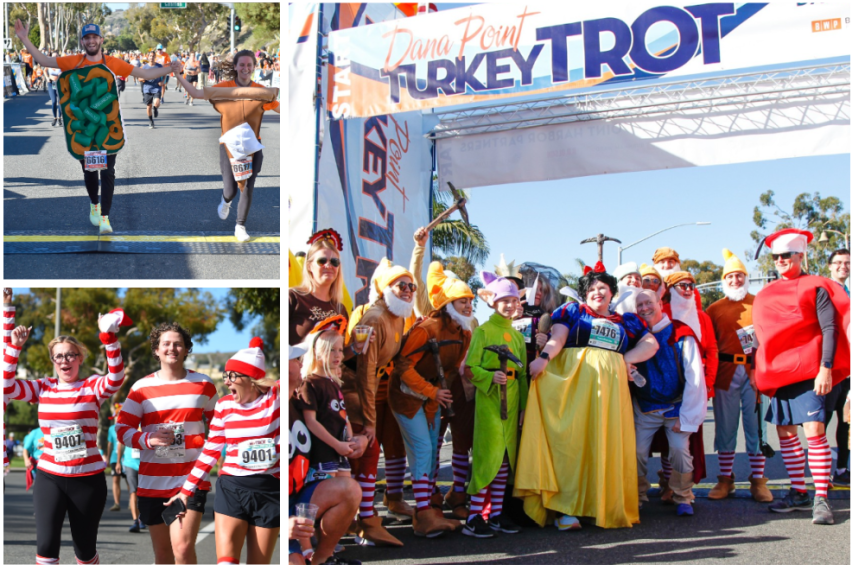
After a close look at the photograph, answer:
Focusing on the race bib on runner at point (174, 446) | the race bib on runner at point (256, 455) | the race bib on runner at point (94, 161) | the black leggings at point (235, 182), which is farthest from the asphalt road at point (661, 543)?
the race bib on runner at point (94, 161)

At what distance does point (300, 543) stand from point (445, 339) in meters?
1.79

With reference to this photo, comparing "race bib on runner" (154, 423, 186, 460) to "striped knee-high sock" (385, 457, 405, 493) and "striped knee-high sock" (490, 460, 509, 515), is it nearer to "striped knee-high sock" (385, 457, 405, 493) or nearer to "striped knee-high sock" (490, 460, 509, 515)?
"striped knee-high sock" (385, 457, 405, 493)

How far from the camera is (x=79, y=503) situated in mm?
3639

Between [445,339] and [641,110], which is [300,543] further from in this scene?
[641,110]

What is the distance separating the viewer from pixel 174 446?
11.7 feet

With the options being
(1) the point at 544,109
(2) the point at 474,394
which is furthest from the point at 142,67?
(1) the point at 544,109

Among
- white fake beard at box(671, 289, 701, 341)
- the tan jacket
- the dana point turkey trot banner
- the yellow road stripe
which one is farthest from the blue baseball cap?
white fake beard at box(671, 289, 701, 341)

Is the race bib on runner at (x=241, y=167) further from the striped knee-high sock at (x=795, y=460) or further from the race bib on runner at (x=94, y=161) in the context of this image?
the striped knee-high sock at (x=795, y=460)

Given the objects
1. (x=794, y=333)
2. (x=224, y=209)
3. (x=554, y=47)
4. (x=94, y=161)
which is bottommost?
(x=794, y=333)

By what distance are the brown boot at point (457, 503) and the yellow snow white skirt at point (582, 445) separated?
1.71ft

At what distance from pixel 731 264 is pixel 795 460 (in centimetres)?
156

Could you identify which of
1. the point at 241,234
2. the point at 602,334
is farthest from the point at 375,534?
the point at 241,234

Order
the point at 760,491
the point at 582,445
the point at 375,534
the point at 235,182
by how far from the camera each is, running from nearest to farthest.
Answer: the point at 375,534 < the point at 582,445 < the point at 235,182 < the point at 760,491

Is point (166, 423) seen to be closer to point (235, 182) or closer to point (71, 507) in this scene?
point (71, 507)
